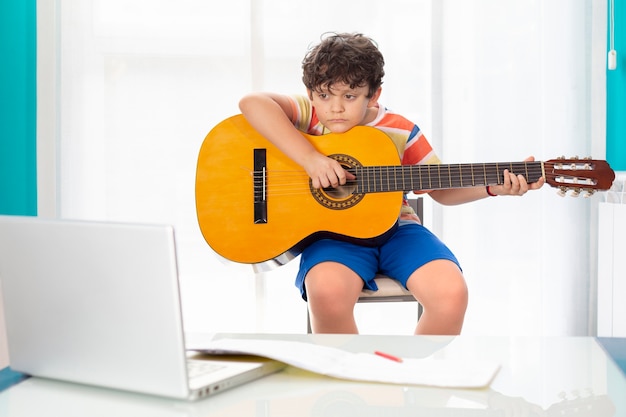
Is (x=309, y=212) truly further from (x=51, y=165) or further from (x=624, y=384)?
(x=51, y=165)

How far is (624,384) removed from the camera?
0.90m

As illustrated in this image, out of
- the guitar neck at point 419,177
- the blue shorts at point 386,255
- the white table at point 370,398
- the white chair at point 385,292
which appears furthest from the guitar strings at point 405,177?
the white table at point 370,398

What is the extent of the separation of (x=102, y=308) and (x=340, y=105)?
1.19 m

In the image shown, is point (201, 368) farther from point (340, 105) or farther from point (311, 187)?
point (340, 105)

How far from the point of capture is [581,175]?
5.92 feet

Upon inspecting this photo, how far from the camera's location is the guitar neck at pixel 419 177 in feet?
6.09

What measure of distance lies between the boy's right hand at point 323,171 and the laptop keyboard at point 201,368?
901 mm

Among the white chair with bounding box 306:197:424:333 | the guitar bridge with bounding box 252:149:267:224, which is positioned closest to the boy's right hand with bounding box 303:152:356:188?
the guitar bridge with bounding box 252:149:267:224

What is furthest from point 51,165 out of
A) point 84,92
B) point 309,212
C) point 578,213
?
point 578,213

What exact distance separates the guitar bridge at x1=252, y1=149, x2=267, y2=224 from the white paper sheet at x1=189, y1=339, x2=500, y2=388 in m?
0.90

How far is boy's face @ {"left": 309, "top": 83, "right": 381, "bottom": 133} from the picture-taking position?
1.93m

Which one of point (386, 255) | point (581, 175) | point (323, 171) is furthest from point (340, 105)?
point (581, 175)

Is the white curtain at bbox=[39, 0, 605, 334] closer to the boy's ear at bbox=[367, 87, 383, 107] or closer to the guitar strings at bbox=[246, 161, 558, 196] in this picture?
the boy's ear at bbox=[367, 87, 383, 107]

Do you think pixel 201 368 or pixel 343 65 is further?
pixel 343 65
